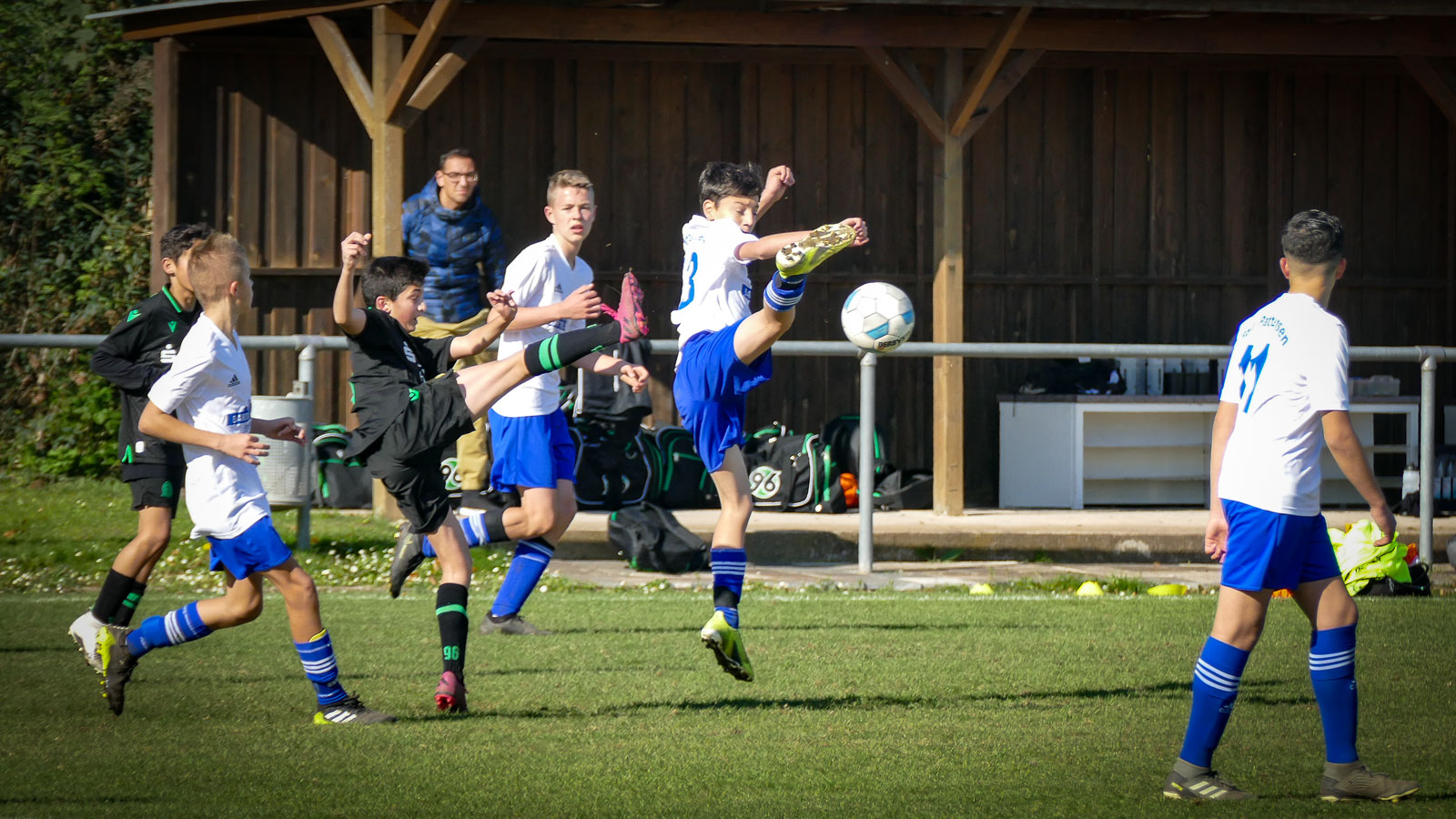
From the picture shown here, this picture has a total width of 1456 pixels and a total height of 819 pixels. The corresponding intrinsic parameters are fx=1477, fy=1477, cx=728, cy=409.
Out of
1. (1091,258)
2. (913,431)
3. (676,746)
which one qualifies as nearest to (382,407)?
(676,746)

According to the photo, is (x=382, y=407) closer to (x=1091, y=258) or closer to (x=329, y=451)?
(x=329, y=451)

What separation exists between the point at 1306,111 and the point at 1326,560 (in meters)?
11.8

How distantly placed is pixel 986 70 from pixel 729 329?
625 cm

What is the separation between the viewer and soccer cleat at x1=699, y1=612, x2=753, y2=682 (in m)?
5.33

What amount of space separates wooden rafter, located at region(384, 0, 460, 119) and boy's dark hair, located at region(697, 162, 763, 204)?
193 inches

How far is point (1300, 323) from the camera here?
4074 mm

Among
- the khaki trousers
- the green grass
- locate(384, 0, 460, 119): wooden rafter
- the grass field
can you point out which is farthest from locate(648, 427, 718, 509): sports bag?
the green grass

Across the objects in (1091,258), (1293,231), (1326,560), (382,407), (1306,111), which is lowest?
(1326,560)

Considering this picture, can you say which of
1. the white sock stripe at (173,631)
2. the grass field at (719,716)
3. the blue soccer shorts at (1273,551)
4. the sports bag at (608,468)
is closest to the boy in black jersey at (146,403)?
the grass field at (719,716)

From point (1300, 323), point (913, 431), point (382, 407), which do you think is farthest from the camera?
point (913, 431)

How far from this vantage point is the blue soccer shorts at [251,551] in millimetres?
4840

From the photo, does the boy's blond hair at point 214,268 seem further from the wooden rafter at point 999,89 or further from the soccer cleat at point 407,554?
the wooden rafter at point 999,89

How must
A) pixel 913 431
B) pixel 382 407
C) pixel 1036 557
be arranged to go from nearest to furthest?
pixel 382 407, pixel 1036 557, pixel 913 431

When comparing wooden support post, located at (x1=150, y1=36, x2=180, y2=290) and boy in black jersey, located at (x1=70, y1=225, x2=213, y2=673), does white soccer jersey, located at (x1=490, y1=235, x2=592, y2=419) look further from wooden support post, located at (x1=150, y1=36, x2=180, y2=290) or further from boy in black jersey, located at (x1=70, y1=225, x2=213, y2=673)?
wooden support post, located at (x1=150, y1=36, x2=180, y2=290)
